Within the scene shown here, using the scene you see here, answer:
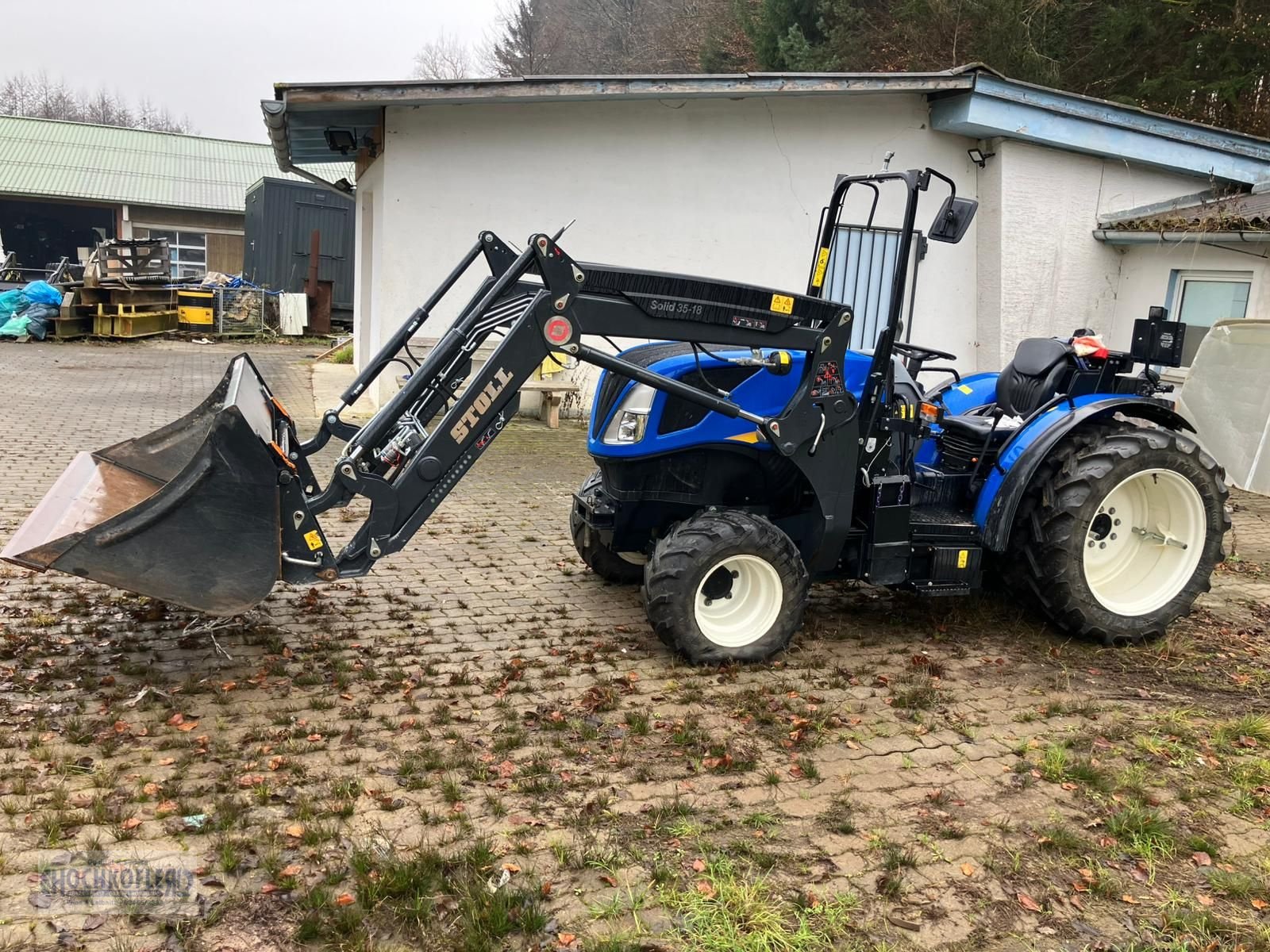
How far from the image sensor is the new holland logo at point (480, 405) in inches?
171

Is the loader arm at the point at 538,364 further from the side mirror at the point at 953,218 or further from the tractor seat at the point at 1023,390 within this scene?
the tractor seat at the point at 1023,390

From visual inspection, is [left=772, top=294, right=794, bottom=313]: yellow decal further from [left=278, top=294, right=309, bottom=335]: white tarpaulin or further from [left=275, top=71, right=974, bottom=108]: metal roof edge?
[left=278, top=294, right=309, bottom=335]: white tarpaulin

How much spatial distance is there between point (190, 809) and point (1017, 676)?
370 cm

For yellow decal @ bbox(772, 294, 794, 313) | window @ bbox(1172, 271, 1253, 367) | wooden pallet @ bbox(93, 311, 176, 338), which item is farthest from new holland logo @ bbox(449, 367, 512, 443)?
wooden pallet @ bbox(93, 311, 176, 338)

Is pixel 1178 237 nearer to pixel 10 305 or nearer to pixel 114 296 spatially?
pixel 114 296

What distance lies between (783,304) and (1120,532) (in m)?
2.46

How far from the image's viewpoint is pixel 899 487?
201 inches

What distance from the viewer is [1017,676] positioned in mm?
5012

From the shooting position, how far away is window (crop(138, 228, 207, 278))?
31609 millimetres

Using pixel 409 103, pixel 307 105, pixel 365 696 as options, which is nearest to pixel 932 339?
pixel 409 103

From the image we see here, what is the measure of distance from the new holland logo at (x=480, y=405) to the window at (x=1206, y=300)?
8.81 metres

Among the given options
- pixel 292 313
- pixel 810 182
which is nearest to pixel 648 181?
pixel 810 182

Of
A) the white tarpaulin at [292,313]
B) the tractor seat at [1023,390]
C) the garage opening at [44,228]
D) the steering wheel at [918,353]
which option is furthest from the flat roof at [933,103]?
the garage opening at [44,228]

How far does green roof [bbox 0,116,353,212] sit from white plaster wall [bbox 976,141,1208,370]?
2252 cm
